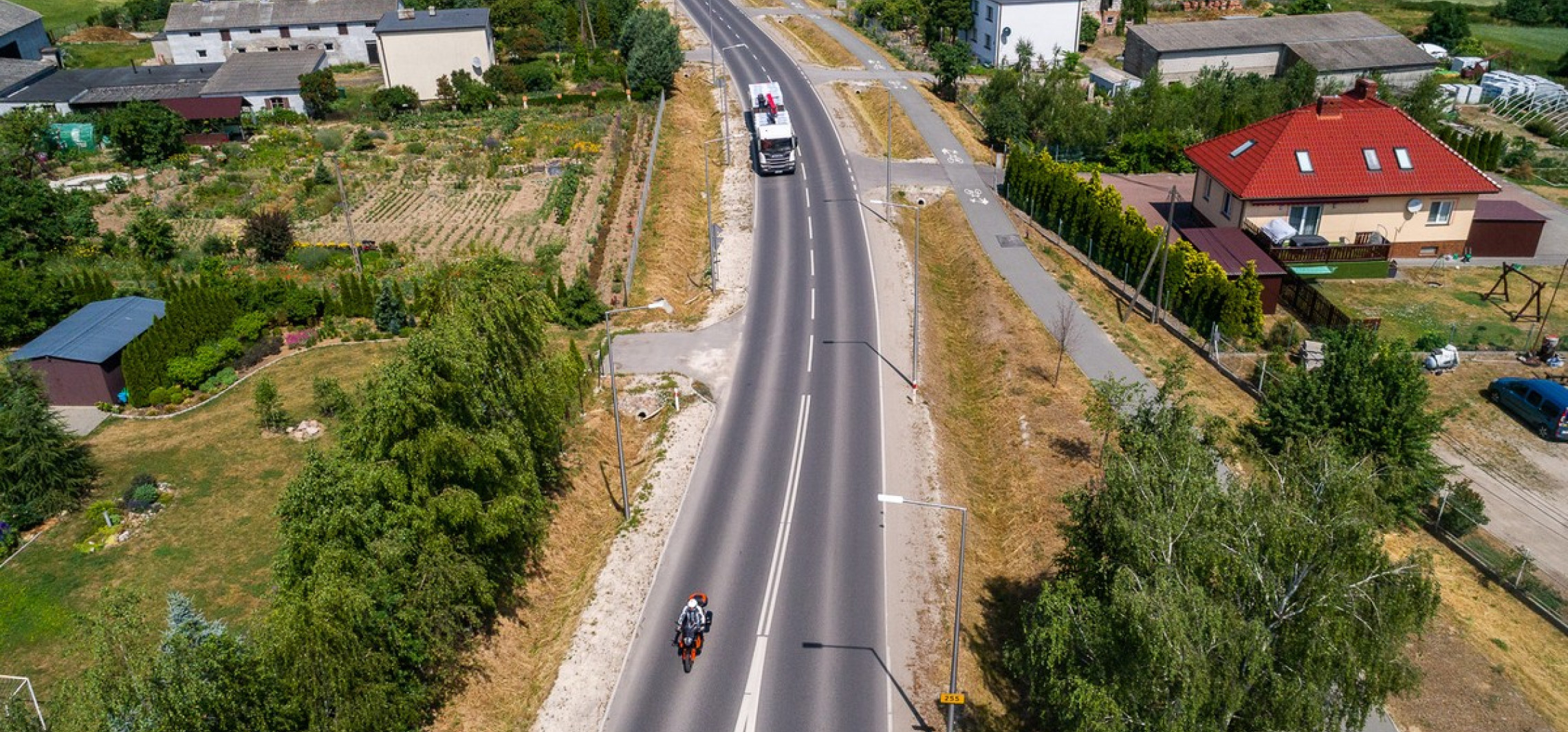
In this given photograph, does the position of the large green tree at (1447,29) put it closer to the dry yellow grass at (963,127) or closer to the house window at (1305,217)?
the dry yellow grass at (963,127)

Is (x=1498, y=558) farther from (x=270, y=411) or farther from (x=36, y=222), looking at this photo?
(x=36, y=222)

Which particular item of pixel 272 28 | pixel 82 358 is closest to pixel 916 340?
pixel 82 358

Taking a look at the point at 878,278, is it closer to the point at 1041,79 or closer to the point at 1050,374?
the point at 1050,374

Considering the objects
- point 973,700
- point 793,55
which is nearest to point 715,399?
point 973,700

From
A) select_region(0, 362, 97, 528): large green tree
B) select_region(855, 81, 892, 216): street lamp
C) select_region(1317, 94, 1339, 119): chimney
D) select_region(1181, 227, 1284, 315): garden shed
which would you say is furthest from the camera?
select_region(855, 81, 892, 216): street lamp

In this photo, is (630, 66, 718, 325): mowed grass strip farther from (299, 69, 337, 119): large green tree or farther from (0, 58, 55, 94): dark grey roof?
(0, 58, 55, 94): dark grey roof

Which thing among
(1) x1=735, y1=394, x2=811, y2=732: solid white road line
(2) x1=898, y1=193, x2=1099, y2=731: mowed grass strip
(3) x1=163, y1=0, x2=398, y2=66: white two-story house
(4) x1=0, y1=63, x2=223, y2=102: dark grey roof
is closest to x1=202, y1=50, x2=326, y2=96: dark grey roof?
(4) x1=0, y1=63, x2=223, y2=102: dark grey roof

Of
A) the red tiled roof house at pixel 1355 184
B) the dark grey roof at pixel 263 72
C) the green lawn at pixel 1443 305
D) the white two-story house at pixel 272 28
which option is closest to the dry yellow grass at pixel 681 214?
the red tiled roof house at pixel 1355 184
